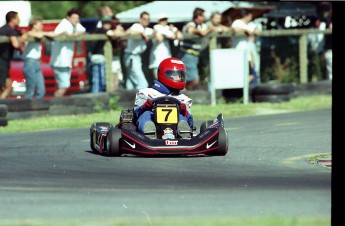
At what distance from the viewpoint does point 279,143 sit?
17.2 m

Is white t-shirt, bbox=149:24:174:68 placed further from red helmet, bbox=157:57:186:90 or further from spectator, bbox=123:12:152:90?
red helmet, bbox=157:57:186:90

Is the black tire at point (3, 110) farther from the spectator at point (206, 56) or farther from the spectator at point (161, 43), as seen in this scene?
the spectator at point (206, 56)

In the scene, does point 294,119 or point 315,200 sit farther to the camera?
point 294,119

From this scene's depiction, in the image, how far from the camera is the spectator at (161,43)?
23.8 m

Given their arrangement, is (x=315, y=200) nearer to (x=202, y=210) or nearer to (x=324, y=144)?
(x=202, y=210)

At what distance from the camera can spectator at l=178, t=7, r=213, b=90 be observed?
24.6 meters

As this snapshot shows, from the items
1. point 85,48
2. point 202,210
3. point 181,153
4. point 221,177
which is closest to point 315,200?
point 202,210

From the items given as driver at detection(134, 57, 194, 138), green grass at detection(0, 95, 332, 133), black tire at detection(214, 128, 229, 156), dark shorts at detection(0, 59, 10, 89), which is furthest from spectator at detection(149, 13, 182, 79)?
black tire at detection(214, 128, 229, 156)

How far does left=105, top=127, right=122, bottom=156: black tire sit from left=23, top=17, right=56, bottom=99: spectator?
655cm

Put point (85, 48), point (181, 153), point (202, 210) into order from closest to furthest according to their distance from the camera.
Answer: point (202, 210) < point (181, 153) < point (85, 48)

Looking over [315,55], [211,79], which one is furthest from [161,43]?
[315,55]

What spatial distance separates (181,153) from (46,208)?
467cm

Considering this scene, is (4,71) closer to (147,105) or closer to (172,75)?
(172,75)

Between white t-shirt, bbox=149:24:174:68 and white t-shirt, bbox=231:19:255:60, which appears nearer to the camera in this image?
white t-shirt, bbox=149:24:174:68
